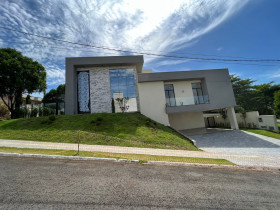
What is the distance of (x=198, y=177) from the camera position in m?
4.45

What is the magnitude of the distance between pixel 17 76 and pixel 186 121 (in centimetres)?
2409

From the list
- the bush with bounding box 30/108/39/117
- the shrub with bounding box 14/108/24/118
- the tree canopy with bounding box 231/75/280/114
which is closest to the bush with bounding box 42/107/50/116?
the bush with bounding box 30/108/39/117

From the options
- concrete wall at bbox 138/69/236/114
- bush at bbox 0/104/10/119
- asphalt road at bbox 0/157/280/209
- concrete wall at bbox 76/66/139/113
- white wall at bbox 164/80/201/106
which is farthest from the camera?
bush at bbox 0/104/10/119

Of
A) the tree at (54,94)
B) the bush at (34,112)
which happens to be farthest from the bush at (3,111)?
the tree at (54,94)

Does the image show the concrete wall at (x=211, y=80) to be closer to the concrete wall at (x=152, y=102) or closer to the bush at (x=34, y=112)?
the concrete wall at (x=152, y=102)

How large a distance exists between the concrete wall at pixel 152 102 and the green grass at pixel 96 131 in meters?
2.41

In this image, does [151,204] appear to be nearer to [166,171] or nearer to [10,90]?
[166,171]

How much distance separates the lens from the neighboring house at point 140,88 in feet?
49.5

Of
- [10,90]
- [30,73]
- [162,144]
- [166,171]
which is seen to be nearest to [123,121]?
[162,144]

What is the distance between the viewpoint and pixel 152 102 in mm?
15164

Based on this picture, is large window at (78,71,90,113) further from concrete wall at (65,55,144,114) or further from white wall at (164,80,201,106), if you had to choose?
white wall at (164,80,201,106)

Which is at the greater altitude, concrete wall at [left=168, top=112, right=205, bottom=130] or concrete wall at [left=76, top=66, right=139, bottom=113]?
concrete wall at [left=76, top=66, right=139, bottom=113]

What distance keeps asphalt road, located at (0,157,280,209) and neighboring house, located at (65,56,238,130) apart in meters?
10.4

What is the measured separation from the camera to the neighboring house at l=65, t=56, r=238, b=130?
1509 centimetres
